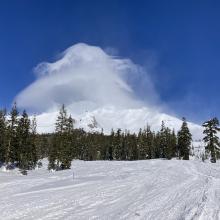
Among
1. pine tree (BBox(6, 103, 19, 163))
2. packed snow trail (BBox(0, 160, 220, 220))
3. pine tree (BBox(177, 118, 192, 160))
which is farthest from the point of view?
pine tree (BBox(177, 118, 192, 160))

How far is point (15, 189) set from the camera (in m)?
22.8

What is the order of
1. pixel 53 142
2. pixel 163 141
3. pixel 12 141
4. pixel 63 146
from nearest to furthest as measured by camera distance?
pixel 63 146, pixel 12 141, pixel 53 142, pixel 163 141

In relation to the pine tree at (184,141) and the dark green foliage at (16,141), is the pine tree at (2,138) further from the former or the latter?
the pine tree at (184,141)

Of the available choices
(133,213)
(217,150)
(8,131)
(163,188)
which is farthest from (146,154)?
(133,213)

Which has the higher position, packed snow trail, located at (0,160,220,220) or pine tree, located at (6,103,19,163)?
pine tree, located at (6,103,19,163)

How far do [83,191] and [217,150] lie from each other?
59554mm

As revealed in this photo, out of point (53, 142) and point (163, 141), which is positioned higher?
point (163, 141)

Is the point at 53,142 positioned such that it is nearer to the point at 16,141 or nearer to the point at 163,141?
the point at 16,141

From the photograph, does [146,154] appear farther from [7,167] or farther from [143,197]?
[143,197]

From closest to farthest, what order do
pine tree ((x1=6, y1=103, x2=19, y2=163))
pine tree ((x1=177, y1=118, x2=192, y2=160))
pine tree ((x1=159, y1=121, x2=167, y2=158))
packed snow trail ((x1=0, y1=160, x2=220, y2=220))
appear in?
packed snow trail ((x1=0, y1=160, x2=220, y2=220))
pine tree ((x1=6, y1=103, x2=19, y2=163))
pine tree ((x1=177, y1=118, x2=192, y2=160))
pine tree ((x1=159, y1=121, x2=167, y2=158))

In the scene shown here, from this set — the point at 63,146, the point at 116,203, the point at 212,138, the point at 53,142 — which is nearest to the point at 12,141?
the point at 53,142

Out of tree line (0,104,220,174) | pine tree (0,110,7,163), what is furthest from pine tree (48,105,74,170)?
pine tree (0,110,7,163)

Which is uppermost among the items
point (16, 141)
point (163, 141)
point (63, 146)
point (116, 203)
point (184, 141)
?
point (163, 141)

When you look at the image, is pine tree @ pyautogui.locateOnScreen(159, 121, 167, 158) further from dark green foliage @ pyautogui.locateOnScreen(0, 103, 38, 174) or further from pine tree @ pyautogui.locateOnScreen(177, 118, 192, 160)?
dark green foliage @ pyautogui.locateOnScreen(0, 103, 38, 174)
